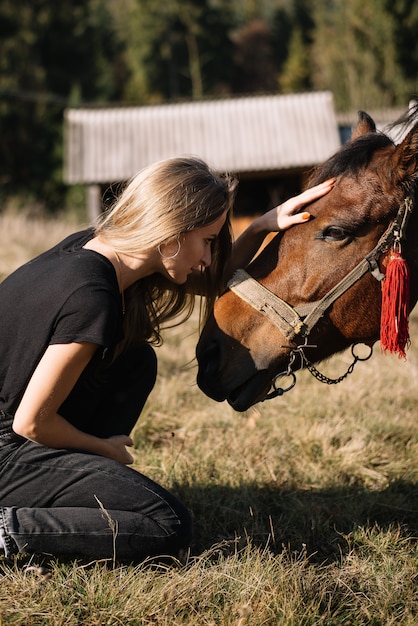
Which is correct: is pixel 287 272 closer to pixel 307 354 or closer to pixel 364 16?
pixel 307 354

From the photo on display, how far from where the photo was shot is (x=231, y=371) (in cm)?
242

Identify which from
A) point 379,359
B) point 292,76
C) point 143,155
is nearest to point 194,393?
point 379,359

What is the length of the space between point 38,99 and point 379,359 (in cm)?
2312

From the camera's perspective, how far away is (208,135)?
1653cm

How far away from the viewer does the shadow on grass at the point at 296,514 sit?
2.75 meters

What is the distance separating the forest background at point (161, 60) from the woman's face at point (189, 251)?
14262 mm

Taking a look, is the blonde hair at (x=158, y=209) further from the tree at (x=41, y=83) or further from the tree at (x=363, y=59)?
the tree at (x=363, y=59)

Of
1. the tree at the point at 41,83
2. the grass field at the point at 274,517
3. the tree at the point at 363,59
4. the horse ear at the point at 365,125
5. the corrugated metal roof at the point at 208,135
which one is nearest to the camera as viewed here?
the grass field at the point at 274,517

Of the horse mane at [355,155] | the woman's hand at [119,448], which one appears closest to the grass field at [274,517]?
the woman's hand at [119,448]

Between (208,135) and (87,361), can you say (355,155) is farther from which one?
(208,135)

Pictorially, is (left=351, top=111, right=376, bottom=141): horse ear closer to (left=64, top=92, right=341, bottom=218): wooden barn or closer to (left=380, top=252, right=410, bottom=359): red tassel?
(left=380, top=252, right=410, bottom=359): red tassel

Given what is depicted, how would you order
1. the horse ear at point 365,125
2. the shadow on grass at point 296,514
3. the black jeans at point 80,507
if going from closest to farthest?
1. the black jeans at point 80,507
2. the shadow on grass at point 296,514
3. the horse ear at point 365,125

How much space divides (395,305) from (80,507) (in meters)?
1.45

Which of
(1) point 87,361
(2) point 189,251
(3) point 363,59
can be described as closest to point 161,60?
(3) point 363,59
